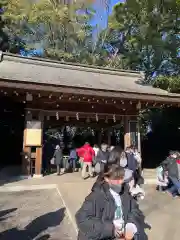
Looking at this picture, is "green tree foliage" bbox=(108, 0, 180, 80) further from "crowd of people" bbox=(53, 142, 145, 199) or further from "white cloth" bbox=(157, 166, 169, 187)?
"white cloth" bbox=(157, 166, 169, 187)

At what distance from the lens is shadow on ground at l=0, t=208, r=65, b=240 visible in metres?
4.50

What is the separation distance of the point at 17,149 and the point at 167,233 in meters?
13.8

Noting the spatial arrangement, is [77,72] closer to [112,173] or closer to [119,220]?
[112,173]

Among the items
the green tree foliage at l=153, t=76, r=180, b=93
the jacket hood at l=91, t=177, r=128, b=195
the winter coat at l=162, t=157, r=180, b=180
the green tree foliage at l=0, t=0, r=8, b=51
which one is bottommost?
the winter coat at l=162, t=157, r=180, b=180

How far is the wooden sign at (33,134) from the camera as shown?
9914 millimetres

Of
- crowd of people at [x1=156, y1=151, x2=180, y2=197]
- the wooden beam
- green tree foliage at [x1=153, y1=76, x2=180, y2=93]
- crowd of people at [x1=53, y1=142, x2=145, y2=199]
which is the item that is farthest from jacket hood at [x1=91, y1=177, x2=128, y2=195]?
green tree foliage at [x1=153, y1=76, x2=180, y2=93]

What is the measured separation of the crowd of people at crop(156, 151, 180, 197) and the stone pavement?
27 cm

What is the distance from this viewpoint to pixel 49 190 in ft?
25.0

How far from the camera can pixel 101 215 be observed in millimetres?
2322

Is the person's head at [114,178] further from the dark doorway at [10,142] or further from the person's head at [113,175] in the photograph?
the dark doorway at [10,142]

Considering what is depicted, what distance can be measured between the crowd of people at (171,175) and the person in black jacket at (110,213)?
16.7 ft

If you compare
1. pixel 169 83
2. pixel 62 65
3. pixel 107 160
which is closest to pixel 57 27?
pixel 62 65

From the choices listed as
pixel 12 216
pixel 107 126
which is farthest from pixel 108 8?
pixel 12 216

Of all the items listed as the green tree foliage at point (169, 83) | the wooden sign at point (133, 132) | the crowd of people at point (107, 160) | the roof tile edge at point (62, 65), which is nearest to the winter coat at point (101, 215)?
the crowd of people at point (107, 160)
